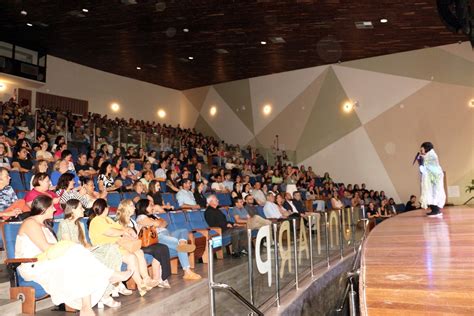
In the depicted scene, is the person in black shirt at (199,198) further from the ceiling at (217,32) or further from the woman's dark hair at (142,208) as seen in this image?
the ceiling at (217,32)

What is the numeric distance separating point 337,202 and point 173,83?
912 centimetres

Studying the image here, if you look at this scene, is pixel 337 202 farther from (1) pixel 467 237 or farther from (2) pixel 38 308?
(2) pixel 38 308

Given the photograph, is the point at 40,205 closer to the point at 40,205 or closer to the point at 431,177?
the point at 40,205

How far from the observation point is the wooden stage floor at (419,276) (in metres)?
2.36

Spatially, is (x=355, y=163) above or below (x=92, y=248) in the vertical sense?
above

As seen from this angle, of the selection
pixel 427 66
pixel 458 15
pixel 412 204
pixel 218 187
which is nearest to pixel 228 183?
pixel 218 187

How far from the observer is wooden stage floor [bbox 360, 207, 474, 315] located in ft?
7.74

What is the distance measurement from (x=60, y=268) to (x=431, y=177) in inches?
241

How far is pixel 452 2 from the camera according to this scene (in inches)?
321

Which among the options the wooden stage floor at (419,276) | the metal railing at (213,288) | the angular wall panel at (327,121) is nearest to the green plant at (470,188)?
the angular wall panel at (327,121)

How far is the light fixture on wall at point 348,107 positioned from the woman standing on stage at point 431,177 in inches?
295

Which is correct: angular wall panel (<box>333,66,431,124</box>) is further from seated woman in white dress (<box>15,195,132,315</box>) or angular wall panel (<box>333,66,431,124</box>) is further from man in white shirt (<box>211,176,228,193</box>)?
seated woman in white dress (<box>15,195,132,315</box>)

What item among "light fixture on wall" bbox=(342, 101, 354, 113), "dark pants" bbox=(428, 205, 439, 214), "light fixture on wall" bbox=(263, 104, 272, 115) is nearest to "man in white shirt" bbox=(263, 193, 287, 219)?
"dark pants" bbox=(428, 205, 439, 214)

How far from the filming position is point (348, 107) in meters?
15.0
